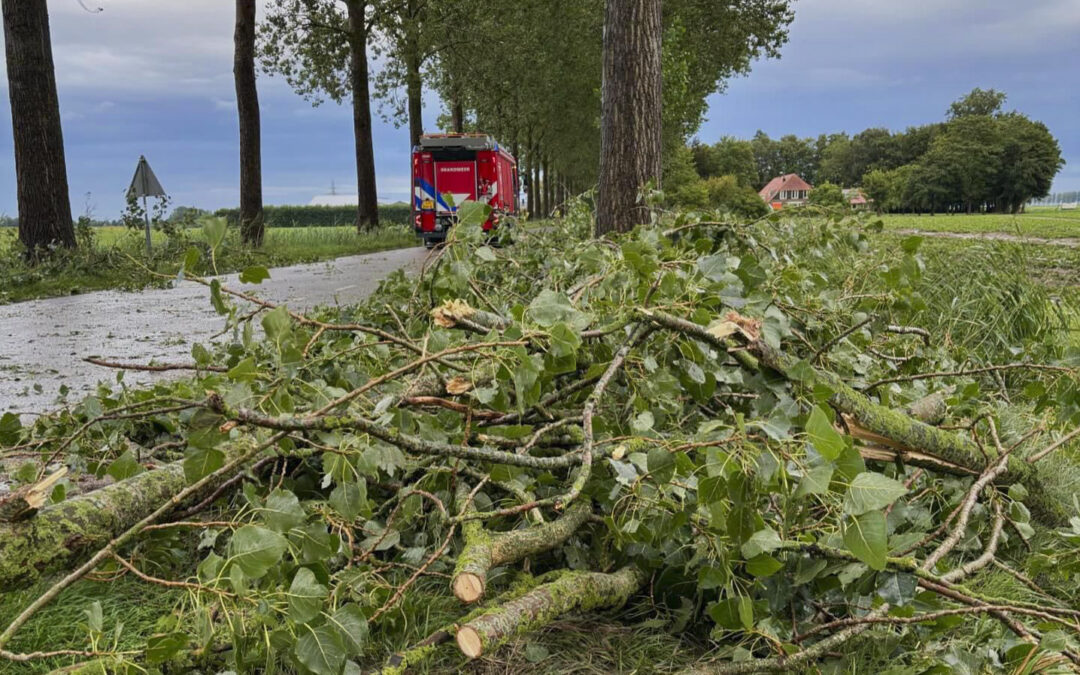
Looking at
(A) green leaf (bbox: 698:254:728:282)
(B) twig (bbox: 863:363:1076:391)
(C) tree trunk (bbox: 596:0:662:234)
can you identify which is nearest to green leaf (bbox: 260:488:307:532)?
(A) green leaf (bbox: 698:254:728:282)

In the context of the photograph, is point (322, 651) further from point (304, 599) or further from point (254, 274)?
point (254, 274)

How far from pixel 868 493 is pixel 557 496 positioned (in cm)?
78

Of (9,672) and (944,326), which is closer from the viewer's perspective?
(9,672)

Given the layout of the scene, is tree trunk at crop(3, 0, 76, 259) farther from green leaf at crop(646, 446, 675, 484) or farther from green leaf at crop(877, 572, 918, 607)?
green leaf at crop(877, 572, 918, 607)

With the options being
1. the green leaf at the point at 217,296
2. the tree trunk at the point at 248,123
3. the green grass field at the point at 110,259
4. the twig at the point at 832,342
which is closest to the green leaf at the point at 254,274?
the green leaf at the point at 217,296

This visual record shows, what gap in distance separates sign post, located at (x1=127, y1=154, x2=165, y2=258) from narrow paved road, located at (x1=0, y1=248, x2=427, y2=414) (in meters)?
3.74

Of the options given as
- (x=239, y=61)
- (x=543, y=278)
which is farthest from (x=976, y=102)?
(x=543, y=278)

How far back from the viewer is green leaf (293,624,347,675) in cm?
132

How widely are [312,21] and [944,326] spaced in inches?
887

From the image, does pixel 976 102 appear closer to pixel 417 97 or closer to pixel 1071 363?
pixel 417 97

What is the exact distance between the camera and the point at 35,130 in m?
12.3

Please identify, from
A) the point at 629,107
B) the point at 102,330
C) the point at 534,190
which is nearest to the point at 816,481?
the point at 629,107

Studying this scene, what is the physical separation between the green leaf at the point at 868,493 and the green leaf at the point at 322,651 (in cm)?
95

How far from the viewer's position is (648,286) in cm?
221
